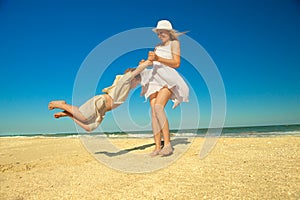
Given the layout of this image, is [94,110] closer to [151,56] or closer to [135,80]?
[135,80]

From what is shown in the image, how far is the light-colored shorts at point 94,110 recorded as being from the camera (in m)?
4.14

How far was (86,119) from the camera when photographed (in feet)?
13.6

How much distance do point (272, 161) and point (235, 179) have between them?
4.06 feet

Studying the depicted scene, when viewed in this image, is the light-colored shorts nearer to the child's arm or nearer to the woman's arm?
the child's arm

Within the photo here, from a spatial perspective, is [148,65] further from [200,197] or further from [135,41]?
[200,197]

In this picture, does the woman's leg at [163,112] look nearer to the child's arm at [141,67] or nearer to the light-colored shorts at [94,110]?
the child's arm at [141,67]

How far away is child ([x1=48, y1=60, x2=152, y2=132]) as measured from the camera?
4.08 meters

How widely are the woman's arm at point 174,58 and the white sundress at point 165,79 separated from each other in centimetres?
7

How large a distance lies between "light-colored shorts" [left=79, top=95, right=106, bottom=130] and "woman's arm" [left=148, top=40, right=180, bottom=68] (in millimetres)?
1110

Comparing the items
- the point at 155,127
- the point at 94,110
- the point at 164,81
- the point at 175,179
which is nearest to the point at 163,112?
the point at 155,127

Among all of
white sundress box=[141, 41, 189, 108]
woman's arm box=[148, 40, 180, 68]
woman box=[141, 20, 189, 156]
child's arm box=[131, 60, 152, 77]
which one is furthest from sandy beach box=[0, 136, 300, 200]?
woman's arm box=[148, 40, 180, 68]

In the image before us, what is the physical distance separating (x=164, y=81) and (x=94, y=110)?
1333mm

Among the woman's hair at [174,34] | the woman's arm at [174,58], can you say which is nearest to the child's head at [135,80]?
the woman's arm at [174,58]

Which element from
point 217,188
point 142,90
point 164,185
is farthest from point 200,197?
point 142,90
